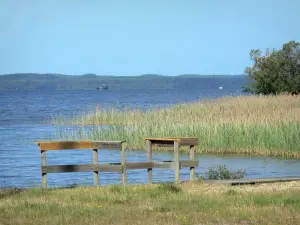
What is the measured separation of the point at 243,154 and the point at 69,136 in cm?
1147

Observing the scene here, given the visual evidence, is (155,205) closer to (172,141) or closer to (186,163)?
(186,163)

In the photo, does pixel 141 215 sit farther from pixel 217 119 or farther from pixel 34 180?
pixel 217 119

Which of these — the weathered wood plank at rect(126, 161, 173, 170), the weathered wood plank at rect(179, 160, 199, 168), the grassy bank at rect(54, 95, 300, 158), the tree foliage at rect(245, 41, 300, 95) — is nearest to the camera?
the weathered wood plank at rect(126, 161, 173, 170)

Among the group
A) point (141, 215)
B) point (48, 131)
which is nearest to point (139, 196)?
point (141, 215)

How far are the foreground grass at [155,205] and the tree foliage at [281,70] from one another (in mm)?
32349

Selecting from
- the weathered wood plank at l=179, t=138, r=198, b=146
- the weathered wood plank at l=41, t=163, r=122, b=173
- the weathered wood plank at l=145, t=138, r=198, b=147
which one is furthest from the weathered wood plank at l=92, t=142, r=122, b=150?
the weathered wood plank at l=179, t=138, r=198, b=146

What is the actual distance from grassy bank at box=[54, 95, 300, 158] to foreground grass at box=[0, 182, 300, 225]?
12891 mm

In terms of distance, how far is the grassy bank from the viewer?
28.3 metres

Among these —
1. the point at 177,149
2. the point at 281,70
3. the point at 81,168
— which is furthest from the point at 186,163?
the point at 281,70

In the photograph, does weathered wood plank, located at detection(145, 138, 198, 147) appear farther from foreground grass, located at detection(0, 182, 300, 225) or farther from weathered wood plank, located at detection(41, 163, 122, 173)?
foreground grass, located at detection(0, 182, 300, 225)

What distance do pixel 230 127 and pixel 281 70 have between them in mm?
18574

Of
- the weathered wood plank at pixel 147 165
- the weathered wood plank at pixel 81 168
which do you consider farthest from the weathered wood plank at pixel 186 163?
the weathered wood plank at pixel 81 168

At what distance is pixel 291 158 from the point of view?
27422 mm

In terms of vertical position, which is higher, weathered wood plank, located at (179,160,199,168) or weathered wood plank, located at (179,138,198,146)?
weathered wood plank, located at (179,138,198,146)
